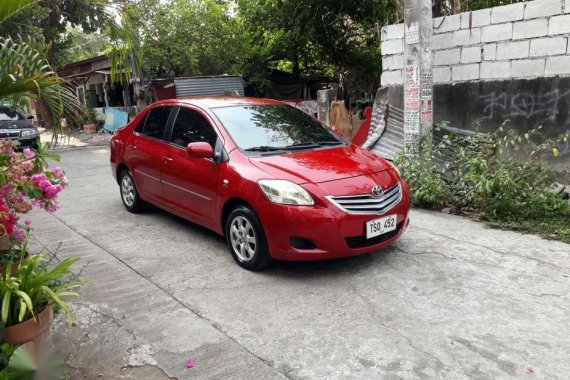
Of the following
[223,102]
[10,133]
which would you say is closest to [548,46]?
[223,102]

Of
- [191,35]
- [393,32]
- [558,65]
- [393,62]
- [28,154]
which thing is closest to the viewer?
[28,154]

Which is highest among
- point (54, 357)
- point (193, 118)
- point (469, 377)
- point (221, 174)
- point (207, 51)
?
point (207, 51)

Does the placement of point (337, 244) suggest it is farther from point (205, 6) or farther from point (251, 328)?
point (205, 6)

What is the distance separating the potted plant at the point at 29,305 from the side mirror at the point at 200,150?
1.89 metres

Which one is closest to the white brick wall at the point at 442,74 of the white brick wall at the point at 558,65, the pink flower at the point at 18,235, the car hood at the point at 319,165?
the white brick wall at the point at 558,65

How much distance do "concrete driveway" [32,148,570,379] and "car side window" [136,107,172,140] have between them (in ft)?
4.08

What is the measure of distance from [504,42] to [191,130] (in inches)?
184

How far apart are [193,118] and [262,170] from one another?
139 cm

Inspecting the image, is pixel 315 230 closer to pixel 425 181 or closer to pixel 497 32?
pixel 425 181

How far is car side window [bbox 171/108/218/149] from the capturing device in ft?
16.1

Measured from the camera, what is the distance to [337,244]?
3.98m

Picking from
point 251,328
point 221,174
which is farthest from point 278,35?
point 251,328

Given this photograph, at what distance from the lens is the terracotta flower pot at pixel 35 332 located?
8.36 ft

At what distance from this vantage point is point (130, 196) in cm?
638
